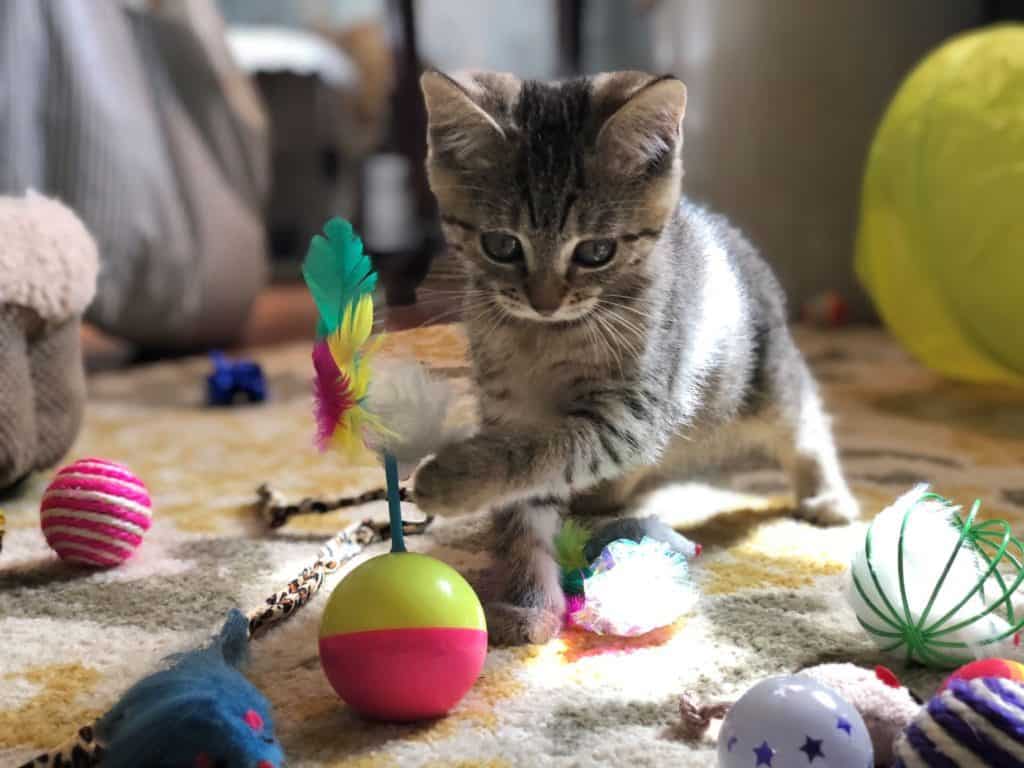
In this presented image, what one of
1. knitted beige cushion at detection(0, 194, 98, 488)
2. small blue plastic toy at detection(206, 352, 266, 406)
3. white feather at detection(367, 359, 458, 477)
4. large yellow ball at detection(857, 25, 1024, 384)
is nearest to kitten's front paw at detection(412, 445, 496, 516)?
white feather at detection(367, 359, 458, 477)

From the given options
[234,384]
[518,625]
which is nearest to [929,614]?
[518,625]

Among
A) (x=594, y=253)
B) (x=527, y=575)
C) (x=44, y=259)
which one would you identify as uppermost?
(x=594, y=253)

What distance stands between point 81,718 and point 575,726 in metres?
0.43

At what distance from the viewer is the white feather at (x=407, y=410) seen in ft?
3.08

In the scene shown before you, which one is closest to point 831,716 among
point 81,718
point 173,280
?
point 81,718

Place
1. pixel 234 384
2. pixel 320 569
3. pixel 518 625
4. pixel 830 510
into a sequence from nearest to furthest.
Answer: pixel 518 625 < pixel 320 569 < pixel 830 510 < pixel 234 384

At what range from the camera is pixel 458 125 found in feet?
3.83

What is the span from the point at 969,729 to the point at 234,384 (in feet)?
6.19

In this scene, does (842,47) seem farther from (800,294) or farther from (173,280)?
(173,280)

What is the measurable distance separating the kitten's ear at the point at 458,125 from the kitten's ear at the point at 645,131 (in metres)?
0.12

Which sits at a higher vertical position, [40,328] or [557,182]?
[557,182]

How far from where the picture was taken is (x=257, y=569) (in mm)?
1288

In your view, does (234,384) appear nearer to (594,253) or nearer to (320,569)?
(320,569)

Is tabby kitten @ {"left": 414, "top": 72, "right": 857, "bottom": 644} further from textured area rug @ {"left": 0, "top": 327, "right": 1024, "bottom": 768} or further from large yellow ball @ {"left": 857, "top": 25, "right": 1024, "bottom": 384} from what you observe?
large yellow ball @ {"left": 857, "top": 25, "right": 1024, "bottom": 384}
